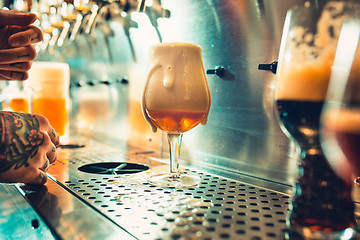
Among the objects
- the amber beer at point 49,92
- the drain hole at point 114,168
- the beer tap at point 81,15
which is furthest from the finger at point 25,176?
the beer tap at point 81,15

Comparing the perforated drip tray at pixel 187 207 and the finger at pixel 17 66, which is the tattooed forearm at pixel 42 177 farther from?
the finger at pixel 17 66

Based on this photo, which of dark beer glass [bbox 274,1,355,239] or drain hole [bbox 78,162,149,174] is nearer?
dark beer glass [bbox 274,1,355,239]

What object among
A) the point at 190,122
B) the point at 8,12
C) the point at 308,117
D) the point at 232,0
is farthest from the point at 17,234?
the point at 232,0

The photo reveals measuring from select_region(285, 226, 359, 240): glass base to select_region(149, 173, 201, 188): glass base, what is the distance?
35 cm

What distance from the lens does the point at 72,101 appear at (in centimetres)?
236

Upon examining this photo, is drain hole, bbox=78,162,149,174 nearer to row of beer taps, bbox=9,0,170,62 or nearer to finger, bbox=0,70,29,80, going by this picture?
finger, bbox=0,70,29,80

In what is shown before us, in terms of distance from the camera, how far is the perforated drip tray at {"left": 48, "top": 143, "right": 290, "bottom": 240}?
54cm

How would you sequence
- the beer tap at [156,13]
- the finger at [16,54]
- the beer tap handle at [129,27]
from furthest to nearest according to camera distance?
the beer tap handle at [129,27] → the beer tap at [156,13] → the finger at [16,54]

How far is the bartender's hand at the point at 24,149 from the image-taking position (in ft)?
2.50

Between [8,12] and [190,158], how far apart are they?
0.80 meters

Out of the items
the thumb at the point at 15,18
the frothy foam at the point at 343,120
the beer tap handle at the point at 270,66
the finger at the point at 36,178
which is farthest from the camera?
the thumb at the point at 15,18

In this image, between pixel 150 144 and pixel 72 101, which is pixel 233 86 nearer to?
pixel 150 144

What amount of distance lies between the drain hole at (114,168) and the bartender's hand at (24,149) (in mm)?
220

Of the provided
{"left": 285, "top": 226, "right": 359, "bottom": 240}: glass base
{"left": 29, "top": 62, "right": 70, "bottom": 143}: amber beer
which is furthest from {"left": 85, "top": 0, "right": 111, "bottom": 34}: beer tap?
{"left": 285, "top": 226, "right": 359, "bottom": 240}: glass base
